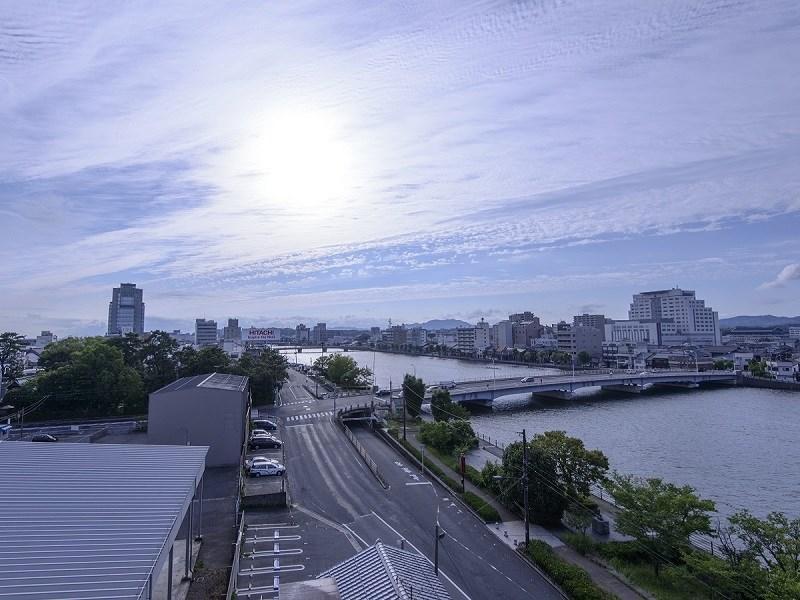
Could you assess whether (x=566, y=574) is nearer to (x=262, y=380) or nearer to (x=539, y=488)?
(x=539, y=488)

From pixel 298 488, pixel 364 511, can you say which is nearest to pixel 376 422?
pixel 298 488

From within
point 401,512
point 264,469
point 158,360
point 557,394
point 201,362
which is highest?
point 158,360

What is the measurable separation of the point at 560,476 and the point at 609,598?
5.63m

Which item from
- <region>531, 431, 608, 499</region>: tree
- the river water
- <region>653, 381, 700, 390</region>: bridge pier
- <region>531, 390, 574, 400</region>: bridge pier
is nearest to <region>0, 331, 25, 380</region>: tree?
the river water

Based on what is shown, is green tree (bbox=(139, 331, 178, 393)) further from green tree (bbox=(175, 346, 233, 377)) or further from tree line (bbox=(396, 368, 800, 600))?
tree line (bbox=(396, 368, 800, 600))

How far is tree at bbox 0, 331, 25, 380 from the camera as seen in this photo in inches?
1329

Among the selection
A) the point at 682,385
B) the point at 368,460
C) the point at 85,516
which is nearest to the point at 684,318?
the point at 682,385

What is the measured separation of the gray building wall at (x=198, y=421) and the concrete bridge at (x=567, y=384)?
2053cm

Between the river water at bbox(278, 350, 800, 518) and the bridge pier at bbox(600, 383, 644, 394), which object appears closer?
the river water at bbox(278, 350, 800, 518)

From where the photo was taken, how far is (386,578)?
7.53m

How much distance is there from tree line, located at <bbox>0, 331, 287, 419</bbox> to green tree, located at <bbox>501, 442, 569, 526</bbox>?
76.1 feet

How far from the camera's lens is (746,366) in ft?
226

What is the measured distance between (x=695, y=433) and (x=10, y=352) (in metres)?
45.5

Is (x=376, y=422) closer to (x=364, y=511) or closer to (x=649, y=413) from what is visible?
(x=364, y=511)
